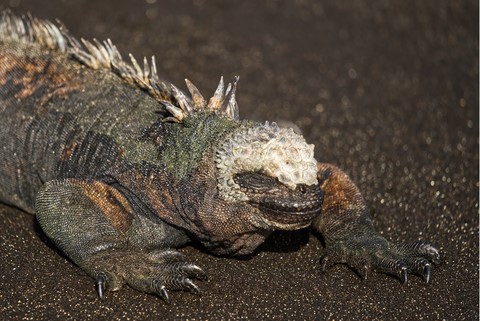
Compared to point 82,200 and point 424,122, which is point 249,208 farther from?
point 424,122

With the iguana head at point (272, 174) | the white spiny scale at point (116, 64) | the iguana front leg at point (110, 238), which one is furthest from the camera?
the white spiny scale at point (116, 64)

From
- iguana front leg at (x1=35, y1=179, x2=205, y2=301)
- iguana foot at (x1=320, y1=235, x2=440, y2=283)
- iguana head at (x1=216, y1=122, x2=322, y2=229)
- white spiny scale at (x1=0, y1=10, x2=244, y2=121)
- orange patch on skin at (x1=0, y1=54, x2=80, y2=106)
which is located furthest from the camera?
orange patch on skin at (x1=0, y1=54, x2=80, y2=106)

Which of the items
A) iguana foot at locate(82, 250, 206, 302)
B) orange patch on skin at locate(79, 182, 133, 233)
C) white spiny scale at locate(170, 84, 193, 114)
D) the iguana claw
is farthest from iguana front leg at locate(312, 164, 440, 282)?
the iguana claw

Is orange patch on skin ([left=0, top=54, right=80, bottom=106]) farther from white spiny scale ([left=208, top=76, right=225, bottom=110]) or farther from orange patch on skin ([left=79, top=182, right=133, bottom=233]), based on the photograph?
white spiny scale ([left=208, top=76, right=225, bottom=110])

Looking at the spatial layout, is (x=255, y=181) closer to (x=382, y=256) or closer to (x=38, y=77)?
(x=382, y=256)

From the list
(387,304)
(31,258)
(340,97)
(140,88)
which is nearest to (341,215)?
(387,304)

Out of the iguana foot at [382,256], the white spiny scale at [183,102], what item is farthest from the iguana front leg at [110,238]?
the iguana foot at [382,256]

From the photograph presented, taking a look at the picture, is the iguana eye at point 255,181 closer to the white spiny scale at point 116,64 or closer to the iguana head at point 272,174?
the iguana head at point 272,174
